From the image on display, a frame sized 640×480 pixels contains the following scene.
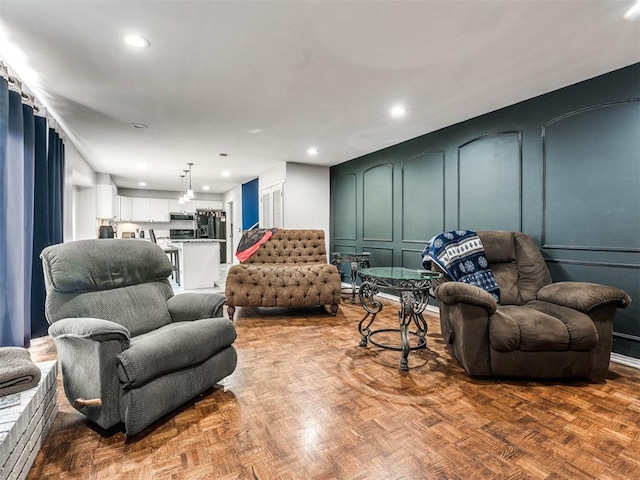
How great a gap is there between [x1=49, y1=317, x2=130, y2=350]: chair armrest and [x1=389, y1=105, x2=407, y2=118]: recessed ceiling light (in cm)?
323

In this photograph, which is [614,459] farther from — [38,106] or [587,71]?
[38,106]

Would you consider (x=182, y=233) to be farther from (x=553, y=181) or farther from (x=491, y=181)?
(x=553, y=181)

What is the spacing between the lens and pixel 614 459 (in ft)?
4.68

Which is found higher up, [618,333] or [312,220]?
[312,220]

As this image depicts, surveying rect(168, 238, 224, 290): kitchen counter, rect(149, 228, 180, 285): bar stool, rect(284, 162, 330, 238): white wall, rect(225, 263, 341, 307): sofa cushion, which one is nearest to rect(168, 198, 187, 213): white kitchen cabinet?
rect(149, 228, 180, 285): bar stool

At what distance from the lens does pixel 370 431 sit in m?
1.64

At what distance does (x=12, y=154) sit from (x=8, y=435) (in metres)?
2.41

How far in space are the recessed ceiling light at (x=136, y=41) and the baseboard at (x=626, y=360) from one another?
4.36 metres

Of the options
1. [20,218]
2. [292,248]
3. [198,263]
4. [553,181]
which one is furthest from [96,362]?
[198,263]

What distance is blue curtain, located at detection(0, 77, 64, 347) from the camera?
7.86ft

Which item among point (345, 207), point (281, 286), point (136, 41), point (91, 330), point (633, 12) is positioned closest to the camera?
point (91, 330)

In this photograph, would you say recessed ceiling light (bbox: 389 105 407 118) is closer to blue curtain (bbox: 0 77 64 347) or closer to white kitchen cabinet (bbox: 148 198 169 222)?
blue curtain (bbox: 0 77 64 347)

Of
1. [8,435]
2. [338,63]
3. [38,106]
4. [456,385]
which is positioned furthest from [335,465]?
[38,106]

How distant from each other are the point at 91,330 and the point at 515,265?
3205 millimetres
